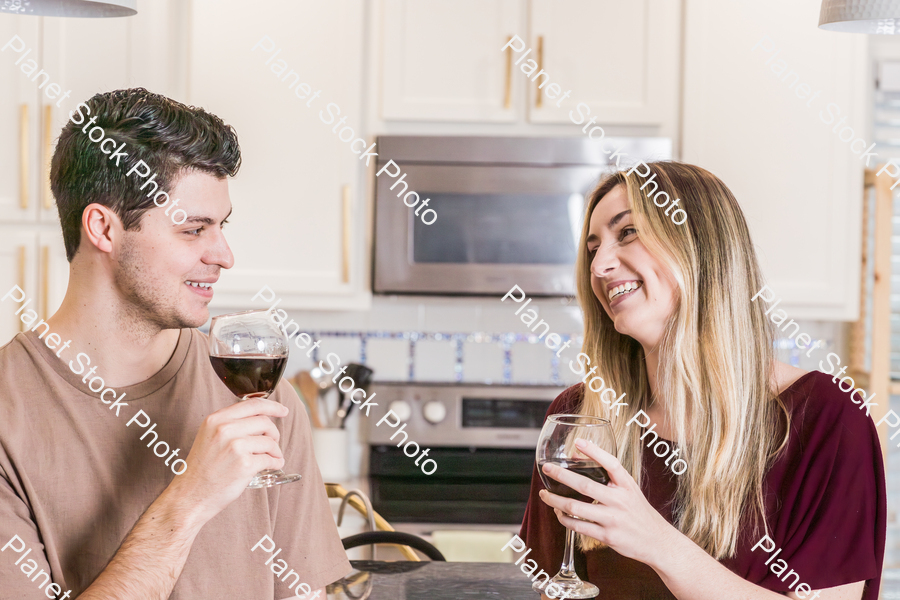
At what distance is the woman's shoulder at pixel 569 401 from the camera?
1.57 meters

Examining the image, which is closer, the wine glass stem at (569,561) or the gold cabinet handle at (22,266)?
the wine glass stem at (569,561)

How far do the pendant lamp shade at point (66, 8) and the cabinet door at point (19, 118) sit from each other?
114 centimetres

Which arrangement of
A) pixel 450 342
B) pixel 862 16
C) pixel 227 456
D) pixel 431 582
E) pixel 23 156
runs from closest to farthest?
pixel 227 456, pixel 431 582, pixel 862 16, pixel 23 156, pixel 450 342

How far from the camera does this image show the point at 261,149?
248cm

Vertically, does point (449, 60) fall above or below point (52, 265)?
above

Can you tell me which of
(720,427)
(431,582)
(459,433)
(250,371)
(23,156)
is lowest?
(459,433)

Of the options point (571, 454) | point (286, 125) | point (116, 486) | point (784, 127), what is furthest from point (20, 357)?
point (784, 127)

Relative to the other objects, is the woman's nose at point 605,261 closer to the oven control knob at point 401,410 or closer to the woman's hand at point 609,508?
the woman's hand at point 609,508

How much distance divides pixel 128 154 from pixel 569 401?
0.89 m

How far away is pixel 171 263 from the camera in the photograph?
1139mm

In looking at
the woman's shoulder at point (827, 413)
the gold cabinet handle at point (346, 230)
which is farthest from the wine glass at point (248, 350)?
the gold cabinet handle at point (346, 230)

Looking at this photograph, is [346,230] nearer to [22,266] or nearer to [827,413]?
[22,266]

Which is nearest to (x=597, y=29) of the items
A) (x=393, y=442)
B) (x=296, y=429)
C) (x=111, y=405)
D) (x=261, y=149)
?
(x=261, y=149)

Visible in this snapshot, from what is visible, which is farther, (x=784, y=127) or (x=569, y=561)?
(x=784, y=127)
